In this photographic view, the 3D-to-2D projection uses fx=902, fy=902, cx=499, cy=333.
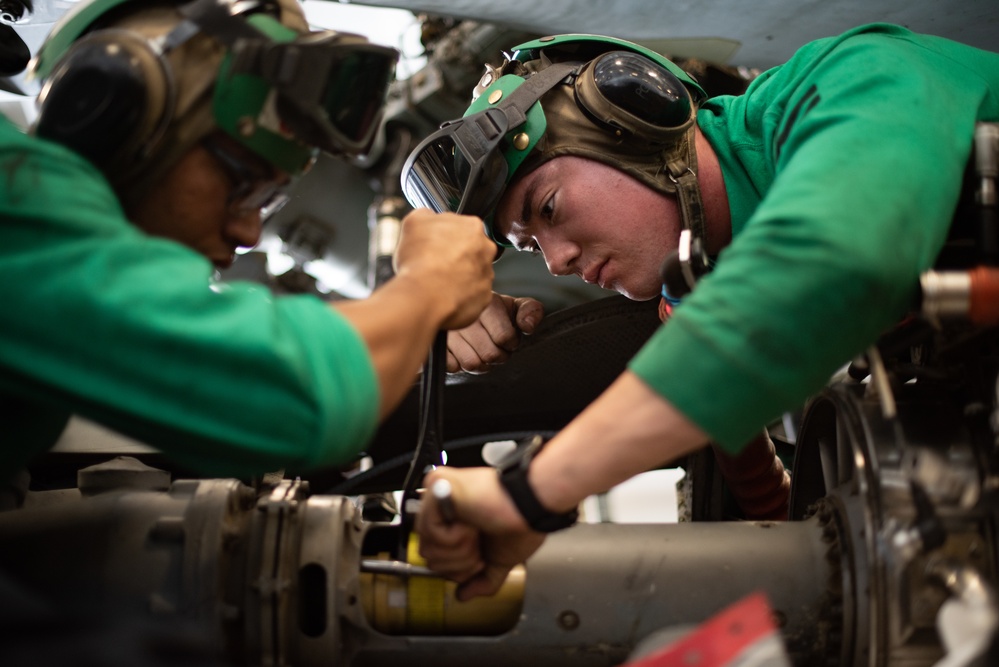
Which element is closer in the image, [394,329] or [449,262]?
[394,329]

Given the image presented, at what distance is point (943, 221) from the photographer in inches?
45.4

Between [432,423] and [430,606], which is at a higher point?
[432,423]

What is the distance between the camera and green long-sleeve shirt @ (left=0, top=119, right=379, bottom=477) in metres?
0.92

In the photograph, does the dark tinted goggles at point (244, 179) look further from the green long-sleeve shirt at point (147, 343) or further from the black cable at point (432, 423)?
the black cable at point (432, 423)

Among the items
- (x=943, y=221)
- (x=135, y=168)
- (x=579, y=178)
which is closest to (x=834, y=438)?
(x=943, y=221)

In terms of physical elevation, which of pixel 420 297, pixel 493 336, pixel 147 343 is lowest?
pixel 493 336

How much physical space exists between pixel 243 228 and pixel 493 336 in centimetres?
81

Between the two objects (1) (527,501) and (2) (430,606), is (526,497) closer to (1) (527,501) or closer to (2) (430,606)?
(1) (527,501)

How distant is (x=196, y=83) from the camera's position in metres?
1.12

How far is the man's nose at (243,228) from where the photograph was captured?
123 cm

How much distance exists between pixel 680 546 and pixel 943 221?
2.03 ft

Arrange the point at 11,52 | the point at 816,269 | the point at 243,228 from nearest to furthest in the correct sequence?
the point at 816,269, the point at 243,228, the point at 11,52

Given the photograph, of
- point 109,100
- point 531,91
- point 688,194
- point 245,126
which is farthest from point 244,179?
point 688,194

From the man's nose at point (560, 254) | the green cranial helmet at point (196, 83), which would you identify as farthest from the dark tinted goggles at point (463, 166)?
the green cranial helmet at point (196, 83)
